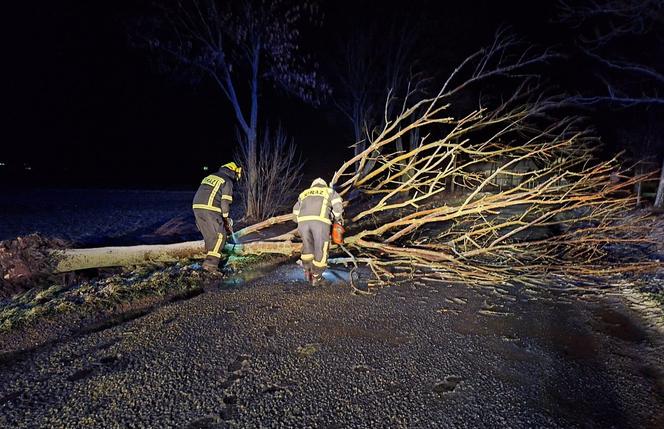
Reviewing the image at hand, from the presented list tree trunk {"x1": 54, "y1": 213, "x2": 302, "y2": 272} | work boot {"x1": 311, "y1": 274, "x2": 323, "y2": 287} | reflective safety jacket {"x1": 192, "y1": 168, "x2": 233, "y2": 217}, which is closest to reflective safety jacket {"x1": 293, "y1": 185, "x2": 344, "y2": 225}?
work boot {"x1": 311, "y1": 274, "x2": 323, "y2": 287}

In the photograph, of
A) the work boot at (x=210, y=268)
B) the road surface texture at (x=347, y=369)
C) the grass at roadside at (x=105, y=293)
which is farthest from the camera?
the work boot at (x=210, y=268)

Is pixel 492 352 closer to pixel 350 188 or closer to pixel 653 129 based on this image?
pixel 350 188

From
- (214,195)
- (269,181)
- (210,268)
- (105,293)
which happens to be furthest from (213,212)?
(269,181)

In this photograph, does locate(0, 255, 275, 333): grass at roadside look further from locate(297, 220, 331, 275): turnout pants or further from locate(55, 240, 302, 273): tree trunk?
locate(297, 220, 331, 275): turnout pants

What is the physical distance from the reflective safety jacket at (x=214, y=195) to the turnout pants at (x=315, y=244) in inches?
48.9

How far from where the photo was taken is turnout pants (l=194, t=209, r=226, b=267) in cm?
555

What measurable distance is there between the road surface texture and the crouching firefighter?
3.72 ft

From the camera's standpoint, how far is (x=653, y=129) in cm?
1575

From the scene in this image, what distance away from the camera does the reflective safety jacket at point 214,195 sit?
5.55 metres

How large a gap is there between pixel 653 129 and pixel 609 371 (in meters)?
17.4

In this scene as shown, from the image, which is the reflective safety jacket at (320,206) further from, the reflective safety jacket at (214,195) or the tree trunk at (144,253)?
the tree trunk at (144,253)

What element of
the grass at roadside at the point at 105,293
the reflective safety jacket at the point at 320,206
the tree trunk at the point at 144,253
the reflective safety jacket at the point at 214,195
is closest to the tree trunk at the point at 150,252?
the tree trunk at the point at 144,253

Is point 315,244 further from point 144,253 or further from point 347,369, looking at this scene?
point 144,253

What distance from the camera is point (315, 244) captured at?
529cm
